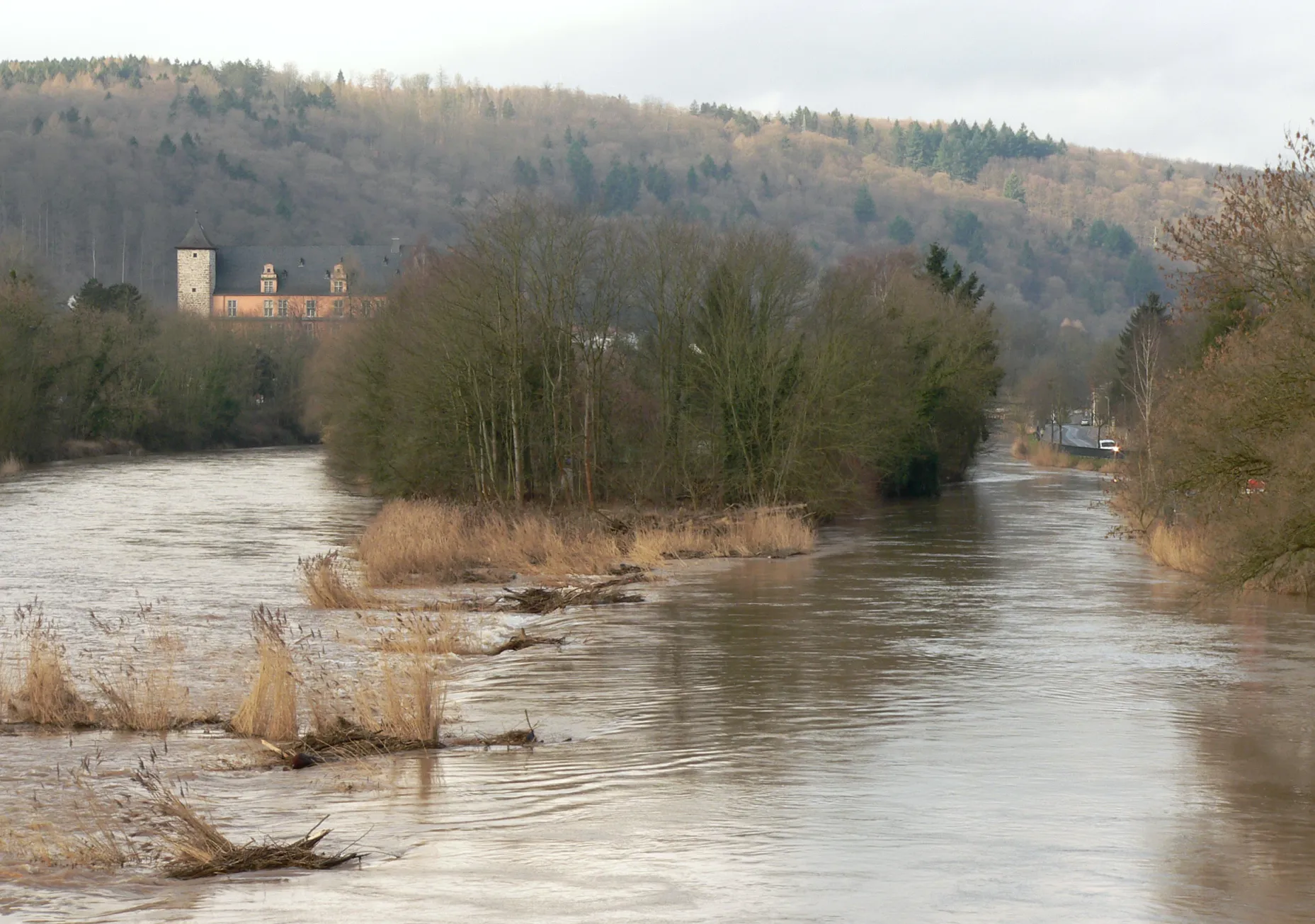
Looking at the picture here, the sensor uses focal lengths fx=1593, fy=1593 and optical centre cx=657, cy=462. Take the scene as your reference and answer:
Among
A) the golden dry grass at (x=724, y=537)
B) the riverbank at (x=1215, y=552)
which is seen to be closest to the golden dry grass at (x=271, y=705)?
the riverbank at (x=1215, y=552)

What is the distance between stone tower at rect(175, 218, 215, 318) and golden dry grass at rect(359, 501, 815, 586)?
154m

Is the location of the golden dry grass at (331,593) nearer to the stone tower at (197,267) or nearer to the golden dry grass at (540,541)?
the golden dry grass at (540,541)

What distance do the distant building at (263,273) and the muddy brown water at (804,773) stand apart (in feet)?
503

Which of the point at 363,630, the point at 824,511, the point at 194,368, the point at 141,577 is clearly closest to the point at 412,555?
the point at 141,577

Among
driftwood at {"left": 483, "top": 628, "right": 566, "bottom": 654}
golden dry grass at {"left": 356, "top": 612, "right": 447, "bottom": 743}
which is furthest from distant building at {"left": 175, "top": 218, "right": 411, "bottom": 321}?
golden dry grass at {"left": 356, "top": 612, "right": 447, "bottom": 743}

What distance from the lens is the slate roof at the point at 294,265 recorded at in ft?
596

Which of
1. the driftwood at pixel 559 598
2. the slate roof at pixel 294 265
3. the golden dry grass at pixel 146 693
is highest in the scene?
the slate roof at pixel 294 265

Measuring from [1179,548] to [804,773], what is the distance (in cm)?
2361

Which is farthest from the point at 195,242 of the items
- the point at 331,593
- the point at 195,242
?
the point at 331,593

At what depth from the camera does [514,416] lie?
4453cm

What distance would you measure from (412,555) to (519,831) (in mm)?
21204

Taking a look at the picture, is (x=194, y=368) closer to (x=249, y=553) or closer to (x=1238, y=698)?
(x=249, y=553)

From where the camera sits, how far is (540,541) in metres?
35.3

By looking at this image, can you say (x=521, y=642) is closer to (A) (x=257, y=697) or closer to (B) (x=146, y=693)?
(B) (x=146, y=693)
